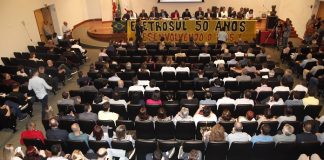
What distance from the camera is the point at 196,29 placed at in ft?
44.8

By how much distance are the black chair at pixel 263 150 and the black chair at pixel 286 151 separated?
0.32 ft

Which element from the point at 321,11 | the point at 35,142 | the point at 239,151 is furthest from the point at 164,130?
the point at 321,11

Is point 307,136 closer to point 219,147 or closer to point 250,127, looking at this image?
point 250,127

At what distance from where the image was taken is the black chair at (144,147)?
5293 mm

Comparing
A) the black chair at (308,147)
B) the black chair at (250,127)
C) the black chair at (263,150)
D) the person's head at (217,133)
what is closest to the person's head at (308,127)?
the black chair at (308,147)

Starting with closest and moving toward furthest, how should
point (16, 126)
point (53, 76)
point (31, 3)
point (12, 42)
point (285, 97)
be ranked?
point (285, 97) < point (16, 126) < point (53, 76) < point (12, 42) < point (31, 3)

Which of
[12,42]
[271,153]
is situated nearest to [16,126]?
[12,42]

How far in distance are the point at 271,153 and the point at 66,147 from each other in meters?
3.89

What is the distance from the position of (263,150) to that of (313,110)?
211 centimetres

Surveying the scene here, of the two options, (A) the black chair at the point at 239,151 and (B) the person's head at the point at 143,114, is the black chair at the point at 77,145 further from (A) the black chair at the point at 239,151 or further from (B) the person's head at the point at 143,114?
(A) the black chair at the point at 239,151

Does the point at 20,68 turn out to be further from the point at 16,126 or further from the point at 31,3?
the point at 31,3

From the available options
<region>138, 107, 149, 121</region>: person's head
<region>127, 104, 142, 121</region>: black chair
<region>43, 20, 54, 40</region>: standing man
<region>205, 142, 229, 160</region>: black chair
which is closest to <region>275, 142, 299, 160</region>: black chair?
<region>205, 142, 229, 160</region>: black chair

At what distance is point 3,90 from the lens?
8375 millimetres

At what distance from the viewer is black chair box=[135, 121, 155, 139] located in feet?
19.7
